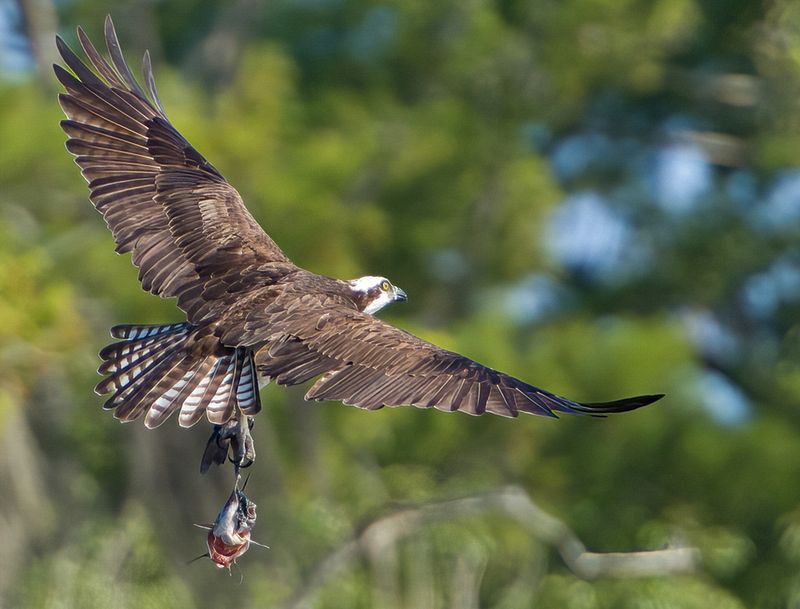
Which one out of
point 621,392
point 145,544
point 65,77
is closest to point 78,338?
point 145,544

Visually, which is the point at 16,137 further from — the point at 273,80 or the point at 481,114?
the point at 481,114

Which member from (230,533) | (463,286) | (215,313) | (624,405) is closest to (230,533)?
(230,533)

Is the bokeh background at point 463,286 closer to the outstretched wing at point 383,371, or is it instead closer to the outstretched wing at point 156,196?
the outstretched wing at point 156,196

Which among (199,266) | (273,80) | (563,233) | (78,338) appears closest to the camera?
(199,266)

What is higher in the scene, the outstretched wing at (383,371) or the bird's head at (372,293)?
the outstretched wing at (383,371)

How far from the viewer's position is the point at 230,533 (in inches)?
151

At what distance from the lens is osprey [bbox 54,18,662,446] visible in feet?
14.5

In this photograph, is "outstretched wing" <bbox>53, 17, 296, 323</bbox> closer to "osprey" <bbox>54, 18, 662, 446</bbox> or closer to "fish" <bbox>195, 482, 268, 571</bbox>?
"osprey" <bbox>54, 18, 662, 446</bbox>

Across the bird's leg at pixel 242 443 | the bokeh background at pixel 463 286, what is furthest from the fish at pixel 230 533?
the bokeh background at pixel 463 286

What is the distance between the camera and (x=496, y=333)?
36.4ft

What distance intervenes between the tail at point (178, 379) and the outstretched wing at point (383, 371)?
98mm

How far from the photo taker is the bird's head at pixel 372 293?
5.35 metres

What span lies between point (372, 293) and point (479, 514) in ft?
16.7

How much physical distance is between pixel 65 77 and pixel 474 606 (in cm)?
461
